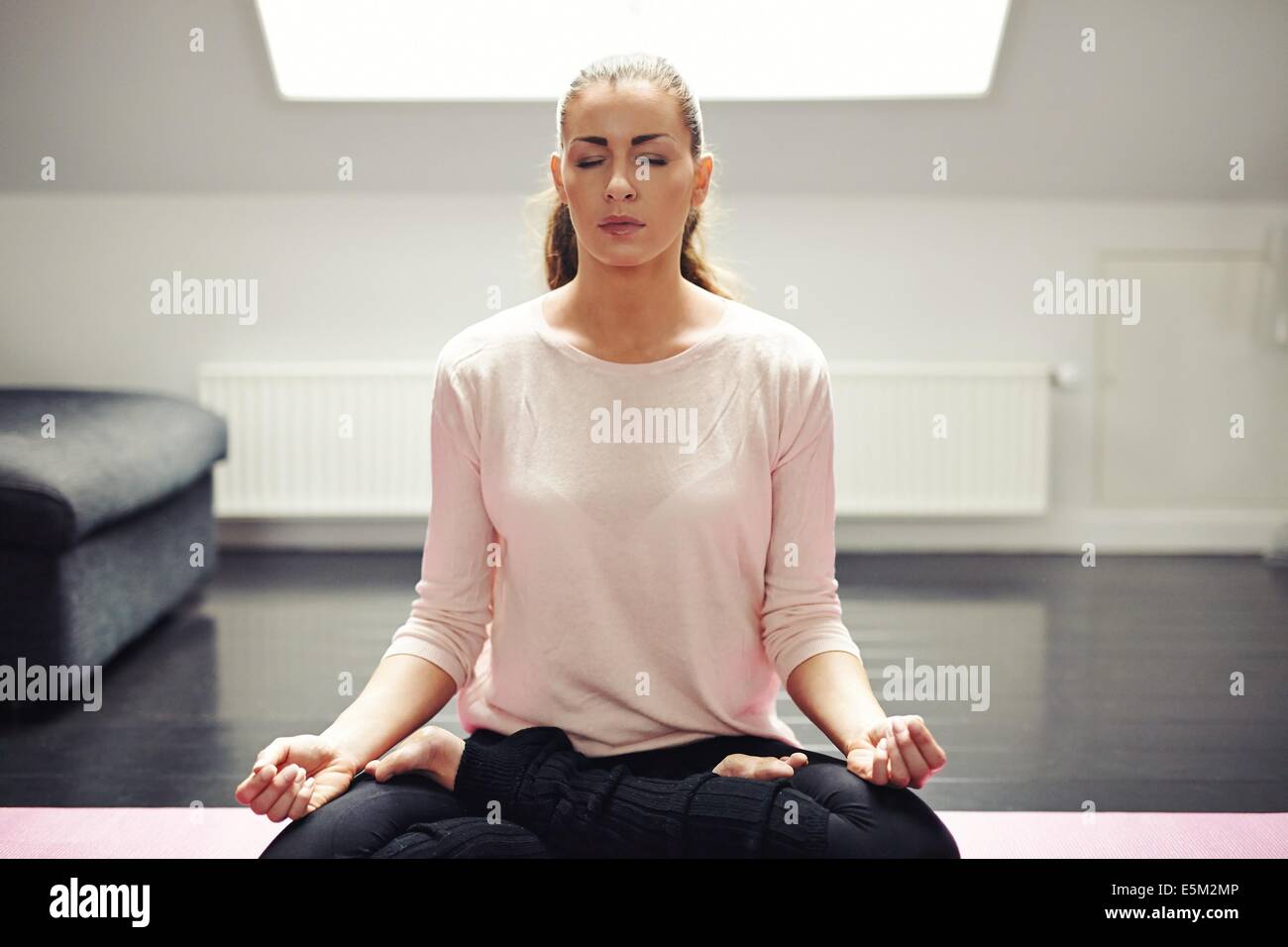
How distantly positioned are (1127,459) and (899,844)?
9.37ft

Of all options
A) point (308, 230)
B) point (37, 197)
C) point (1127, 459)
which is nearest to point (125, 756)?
point (308, 230)

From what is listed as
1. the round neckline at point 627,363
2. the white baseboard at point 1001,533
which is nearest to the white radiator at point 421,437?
the white baseboard at point 1001,533

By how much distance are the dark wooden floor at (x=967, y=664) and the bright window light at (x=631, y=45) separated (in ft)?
4.03

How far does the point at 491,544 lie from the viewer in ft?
3.64

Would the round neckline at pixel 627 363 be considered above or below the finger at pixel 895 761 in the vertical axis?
above

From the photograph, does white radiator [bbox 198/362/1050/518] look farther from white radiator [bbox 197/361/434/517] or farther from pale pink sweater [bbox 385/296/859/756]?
pale pink sweater [bbox 385/296/859/756]

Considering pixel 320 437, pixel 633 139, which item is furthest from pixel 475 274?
pixel 633 139

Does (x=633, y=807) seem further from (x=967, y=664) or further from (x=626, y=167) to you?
(x=967, y=664)

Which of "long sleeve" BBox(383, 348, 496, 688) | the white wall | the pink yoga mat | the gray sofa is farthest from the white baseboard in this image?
"long sleeve" BBox(383, 348, 496, 688)

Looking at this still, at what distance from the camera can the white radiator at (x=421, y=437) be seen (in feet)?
11.0

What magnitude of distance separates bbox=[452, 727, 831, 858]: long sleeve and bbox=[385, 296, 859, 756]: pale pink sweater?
8cm

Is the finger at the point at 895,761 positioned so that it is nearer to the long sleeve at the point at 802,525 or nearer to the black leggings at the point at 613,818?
the black leggings at the point at 613,818

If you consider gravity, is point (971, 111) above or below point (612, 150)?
above

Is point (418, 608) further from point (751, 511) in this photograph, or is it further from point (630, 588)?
point (751, 511)
